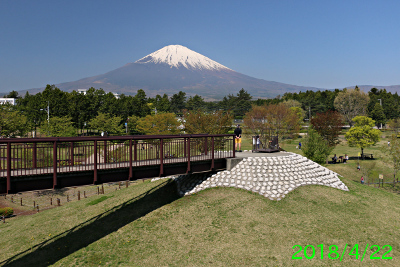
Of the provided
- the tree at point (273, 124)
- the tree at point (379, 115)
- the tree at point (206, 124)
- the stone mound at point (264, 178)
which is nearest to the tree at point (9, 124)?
the tree at point (206, 124)

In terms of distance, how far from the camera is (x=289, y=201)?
16.9 metres

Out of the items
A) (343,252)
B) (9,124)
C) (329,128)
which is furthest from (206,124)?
(9,124)

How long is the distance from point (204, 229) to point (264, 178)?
240 inches

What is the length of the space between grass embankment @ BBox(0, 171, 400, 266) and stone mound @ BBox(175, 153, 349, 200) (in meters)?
0.61

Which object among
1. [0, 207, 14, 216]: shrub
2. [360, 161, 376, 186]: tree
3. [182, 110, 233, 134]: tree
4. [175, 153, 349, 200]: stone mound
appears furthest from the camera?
[182, 110, 233, 134]: tree

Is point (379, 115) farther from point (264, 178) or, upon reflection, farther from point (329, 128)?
point (264, 178)

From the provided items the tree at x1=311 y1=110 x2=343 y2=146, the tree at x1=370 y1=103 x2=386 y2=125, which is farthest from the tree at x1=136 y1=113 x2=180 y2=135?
the tree at x1=370 y1=103 x2=386 y2=125

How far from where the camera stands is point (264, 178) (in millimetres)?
18344

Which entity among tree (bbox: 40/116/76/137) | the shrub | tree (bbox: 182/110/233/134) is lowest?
the shrub

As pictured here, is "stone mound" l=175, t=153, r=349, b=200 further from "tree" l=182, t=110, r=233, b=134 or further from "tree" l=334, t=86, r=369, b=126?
"tree" l=334, t=86, r=369, b=126

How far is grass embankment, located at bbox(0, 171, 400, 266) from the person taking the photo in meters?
12.5

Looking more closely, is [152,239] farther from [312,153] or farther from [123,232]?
[312,153]

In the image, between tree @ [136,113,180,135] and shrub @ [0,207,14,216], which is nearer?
shrub @ [0,207,14,216]

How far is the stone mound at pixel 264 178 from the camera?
18.0m
